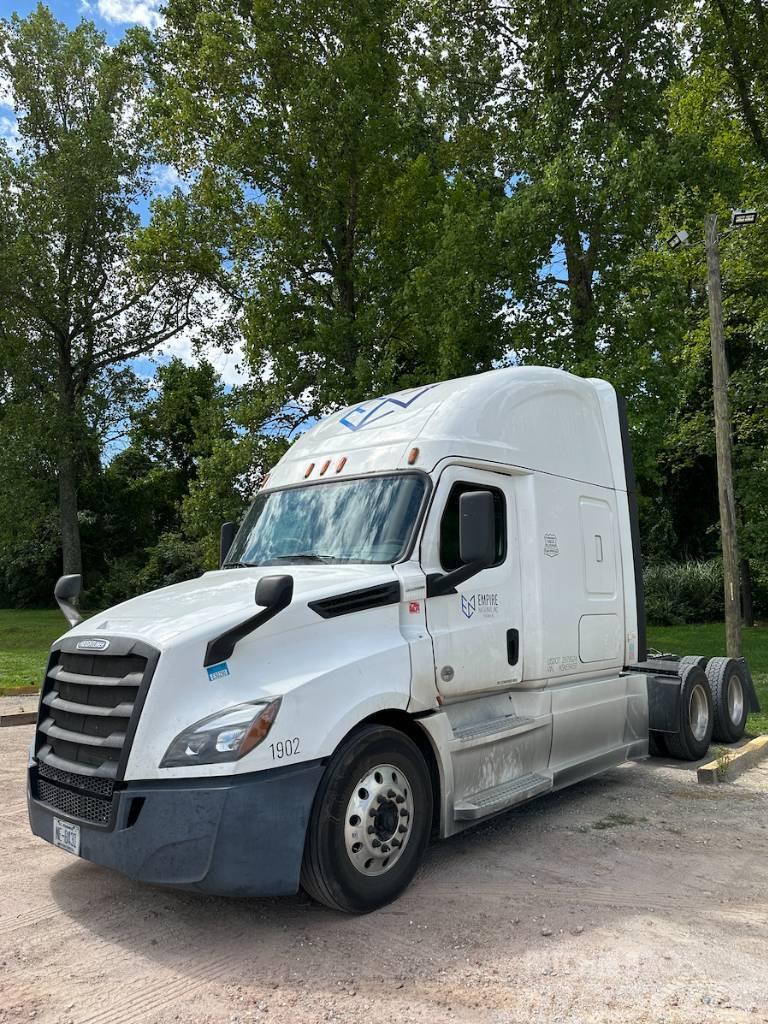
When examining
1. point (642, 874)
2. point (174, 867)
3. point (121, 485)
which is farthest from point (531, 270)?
point (121, 485)

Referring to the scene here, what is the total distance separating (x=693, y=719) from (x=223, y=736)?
227 inches

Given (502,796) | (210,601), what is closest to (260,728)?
(210,601)

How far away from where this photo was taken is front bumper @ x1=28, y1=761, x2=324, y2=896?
14.0ft

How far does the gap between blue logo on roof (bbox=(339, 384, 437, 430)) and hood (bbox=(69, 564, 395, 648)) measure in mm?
1511

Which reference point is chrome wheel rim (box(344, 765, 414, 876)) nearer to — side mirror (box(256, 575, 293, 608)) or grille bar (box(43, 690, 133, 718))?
side mirror (box(256, 575, 293, 608))

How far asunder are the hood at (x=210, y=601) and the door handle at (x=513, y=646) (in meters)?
1.31

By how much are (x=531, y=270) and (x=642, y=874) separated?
14346 mm

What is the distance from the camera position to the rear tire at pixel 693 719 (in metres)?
8.28

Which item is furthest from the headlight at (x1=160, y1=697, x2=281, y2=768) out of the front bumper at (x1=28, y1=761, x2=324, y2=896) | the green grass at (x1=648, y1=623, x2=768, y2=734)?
the green grass at (x1=648, y1=623, x2=768, y2=734)

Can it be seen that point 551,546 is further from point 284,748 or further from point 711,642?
point 711,642

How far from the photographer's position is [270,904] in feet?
16.3

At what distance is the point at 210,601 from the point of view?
518cm

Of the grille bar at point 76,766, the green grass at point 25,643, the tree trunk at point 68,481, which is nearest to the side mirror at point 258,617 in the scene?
the grille bar at point 76,766

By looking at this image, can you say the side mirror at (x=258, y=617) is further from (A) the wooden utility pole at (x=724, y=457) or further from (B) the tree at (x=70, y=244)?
(B) the tree at (x=70, y=244)
